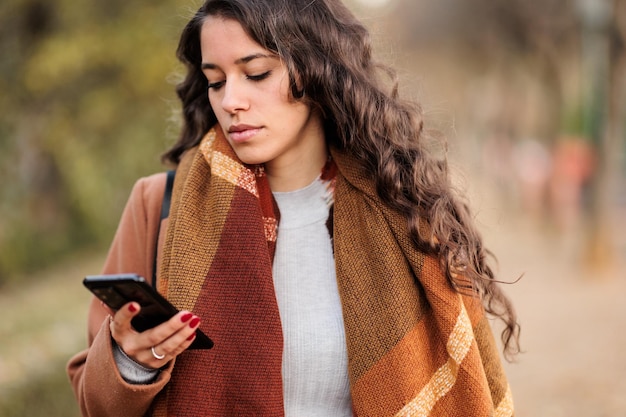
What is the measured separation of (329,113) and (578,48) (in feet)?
50.6

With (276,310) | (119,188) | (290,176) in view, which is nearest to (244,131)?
(290,176)

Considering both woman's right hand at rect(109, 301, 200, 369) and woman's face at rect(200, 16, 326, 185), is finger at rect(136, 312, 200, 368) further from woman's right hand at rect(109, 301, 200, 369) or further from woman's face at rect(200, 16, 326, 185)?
woman's face at rect(200, 16, 326, 185)

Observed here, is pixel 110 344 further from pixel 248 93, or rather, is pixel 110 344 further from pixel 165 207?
pixel 248 93

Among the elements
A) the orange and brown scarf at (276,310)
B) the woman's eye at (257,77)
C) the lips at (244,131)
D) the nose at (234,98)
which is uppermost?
the woman's eye at (257,77)

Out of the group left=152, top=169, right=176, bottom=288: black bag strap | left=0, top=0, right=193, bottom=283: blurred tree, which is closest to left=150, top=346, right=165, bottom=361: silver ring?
left=152, top=169, right=176, bottom=288: black bag strap

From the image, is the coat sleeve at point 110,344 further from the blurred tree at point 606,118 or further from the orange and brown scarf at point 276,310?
the blurred tree at point 606,118

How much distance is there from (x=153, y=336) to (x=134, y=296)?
0.15 metres

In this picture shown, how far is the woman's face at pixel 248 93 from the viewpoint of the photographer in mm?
2258

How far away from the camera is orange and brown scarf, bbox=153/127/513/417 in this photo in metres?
2.13

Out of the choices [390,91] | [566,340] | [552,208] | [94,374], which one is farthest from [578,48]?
[94,374]

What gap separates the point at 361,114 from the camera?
2.47 meters

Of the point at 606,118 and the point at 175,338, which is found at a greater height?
the point at 175,338

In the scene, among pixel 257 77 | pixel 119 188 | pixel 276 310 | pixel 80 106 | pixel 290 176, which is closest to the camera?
pixel 276 310

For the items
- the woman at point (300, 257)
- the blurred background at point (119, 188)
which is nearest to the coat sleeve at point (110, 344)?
the woman at point (300, 257)
